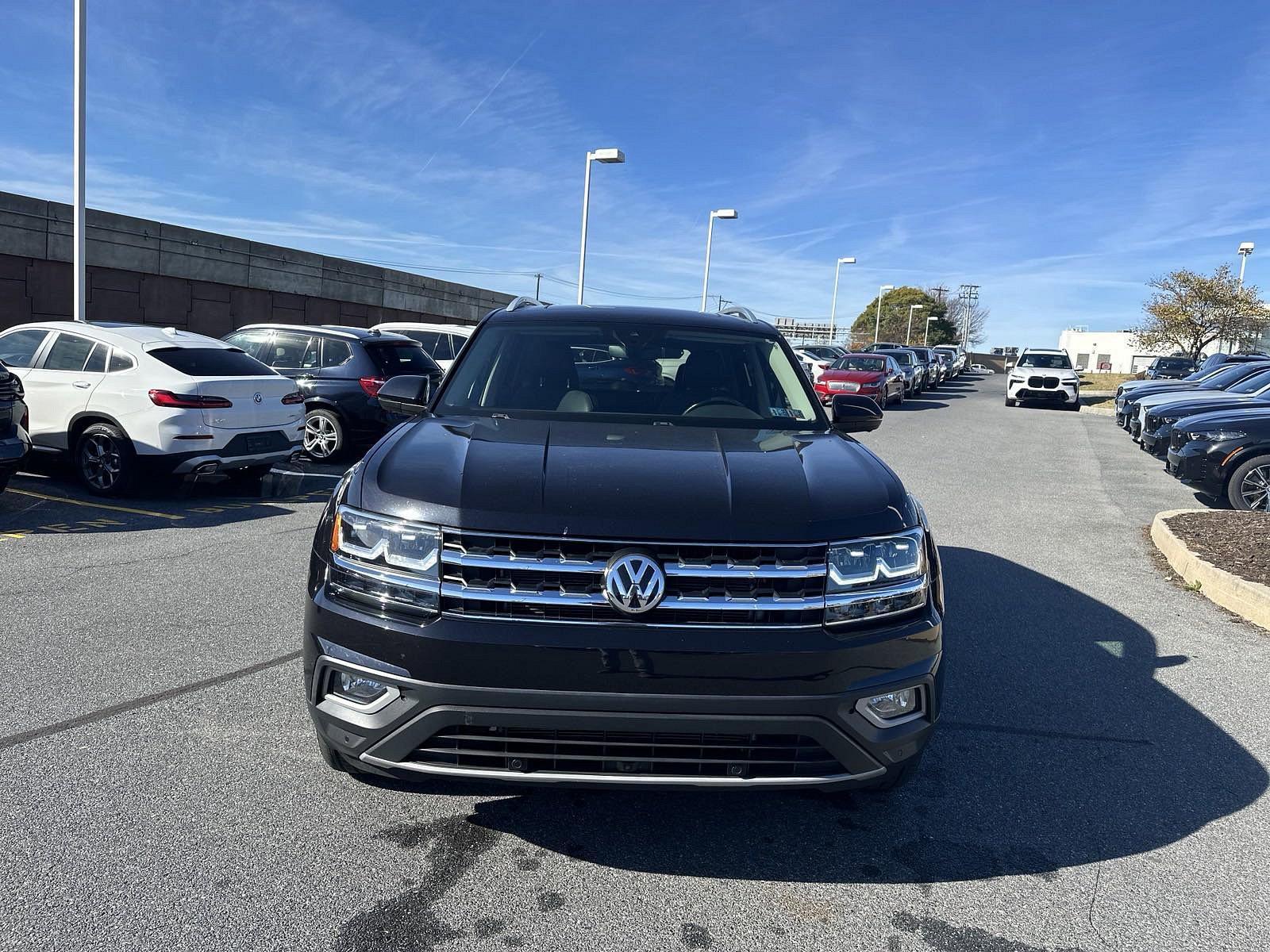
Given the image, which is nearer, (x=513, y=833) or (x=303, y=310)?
(x=513, y=833)

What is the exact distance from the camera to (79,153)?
46.6 ft

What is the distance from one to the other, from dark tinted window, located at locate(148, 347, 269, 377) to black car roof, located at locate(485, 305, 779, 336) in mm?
5069

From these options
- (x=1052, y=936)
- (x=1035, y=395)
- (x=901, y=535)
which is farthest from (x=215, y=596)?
(x=1035, y=395)

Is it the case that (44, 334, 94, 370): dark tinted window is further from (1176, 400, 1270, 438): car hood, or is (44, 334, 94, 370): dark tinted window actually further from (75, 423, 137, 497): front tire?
(1176, 400, 1270, 438): car hood

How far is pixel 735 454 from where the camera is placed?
3414 mm

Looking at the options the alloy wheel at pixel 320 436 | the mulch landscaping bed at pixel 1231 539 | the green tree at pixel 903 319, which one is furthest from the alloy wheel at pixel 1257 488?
the green tree at pixel 903 319

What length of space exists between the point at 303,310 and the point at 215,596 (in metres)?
22.0

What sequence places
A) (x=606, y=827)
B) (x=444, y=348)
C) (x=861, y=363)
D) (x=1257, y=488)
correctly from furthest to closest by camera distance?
1. (x=861, y=363)
2. (x=444, y=348)
3. (x=1257, y=488)
4. (x=606, y=827)

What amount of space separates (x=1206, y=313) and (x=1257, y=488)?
4287 cm

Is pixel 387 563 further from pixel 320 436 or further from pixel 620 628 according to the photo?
pixel 320 436

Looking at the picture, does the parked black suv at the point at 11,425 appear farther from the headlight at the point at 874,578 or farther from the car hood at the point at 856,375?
the car hood at the point at 856,375

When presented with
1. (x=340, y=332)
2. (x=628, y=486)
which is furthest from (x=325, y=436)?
(x=628, y=486)

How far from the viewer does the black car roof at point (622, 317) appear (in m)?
4.77

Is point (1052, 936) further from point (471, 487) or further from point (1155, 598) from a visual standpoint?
point (1155, 598)
